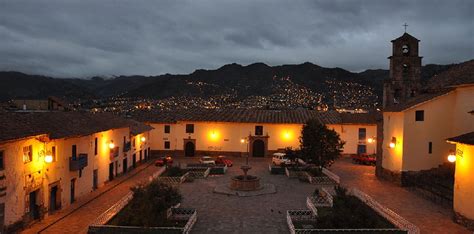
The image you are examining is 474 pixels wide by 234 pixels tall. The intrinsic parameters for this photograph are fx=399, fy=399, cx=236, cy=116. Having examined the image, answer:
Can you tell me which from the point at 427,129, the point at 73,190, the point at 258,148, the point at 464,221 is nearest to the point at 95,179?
the point at 73,190

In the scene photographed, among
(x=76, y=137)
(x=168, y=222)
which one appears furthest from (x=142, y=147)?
(x=168, y=222)

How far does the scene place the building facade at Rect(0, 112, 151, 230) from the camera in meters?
17.9

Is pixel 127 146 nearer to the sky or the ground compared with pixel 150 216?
nearer to the sky

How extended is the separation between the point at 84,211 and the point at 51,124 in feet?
17.7

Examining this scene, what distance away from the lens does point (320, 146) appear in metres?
34.5

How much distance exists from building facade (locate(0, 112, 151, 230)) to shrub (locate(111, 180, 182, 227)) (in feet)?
14.2

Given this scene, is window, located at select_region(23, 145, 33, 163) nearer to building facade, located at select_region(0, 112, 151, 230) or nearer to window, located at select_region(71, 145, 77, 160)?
building facade, located at select_region(0, 112, 151, 230)

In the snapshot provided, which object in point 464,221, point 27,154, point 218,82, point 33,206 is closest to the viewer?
point 27,154

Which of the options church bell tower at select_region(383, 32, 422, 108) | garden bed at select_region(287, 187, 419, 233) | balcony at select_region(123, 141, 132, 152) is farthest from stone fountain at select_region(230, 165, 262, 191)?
church bell tower at select_region(383, 32, 422, 108)

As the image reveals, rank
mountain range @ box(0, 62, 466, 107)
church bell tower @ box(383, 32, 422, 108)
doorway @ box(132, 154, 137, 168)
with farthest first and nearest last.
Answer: mountain range @ box(0, 62, 466, 107) < doorway @ box(132, 154, 137, 168) < church bell tower @ box(383, 32, 422, 108)

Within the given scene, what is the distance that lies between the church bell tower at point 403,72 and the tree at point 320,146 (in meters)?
6.20

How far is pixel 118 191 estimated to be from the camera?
94.0 ft

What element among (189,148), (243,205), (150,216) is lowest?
(243,205)

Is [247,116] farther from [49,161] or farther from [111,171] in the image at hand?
[49,161]
